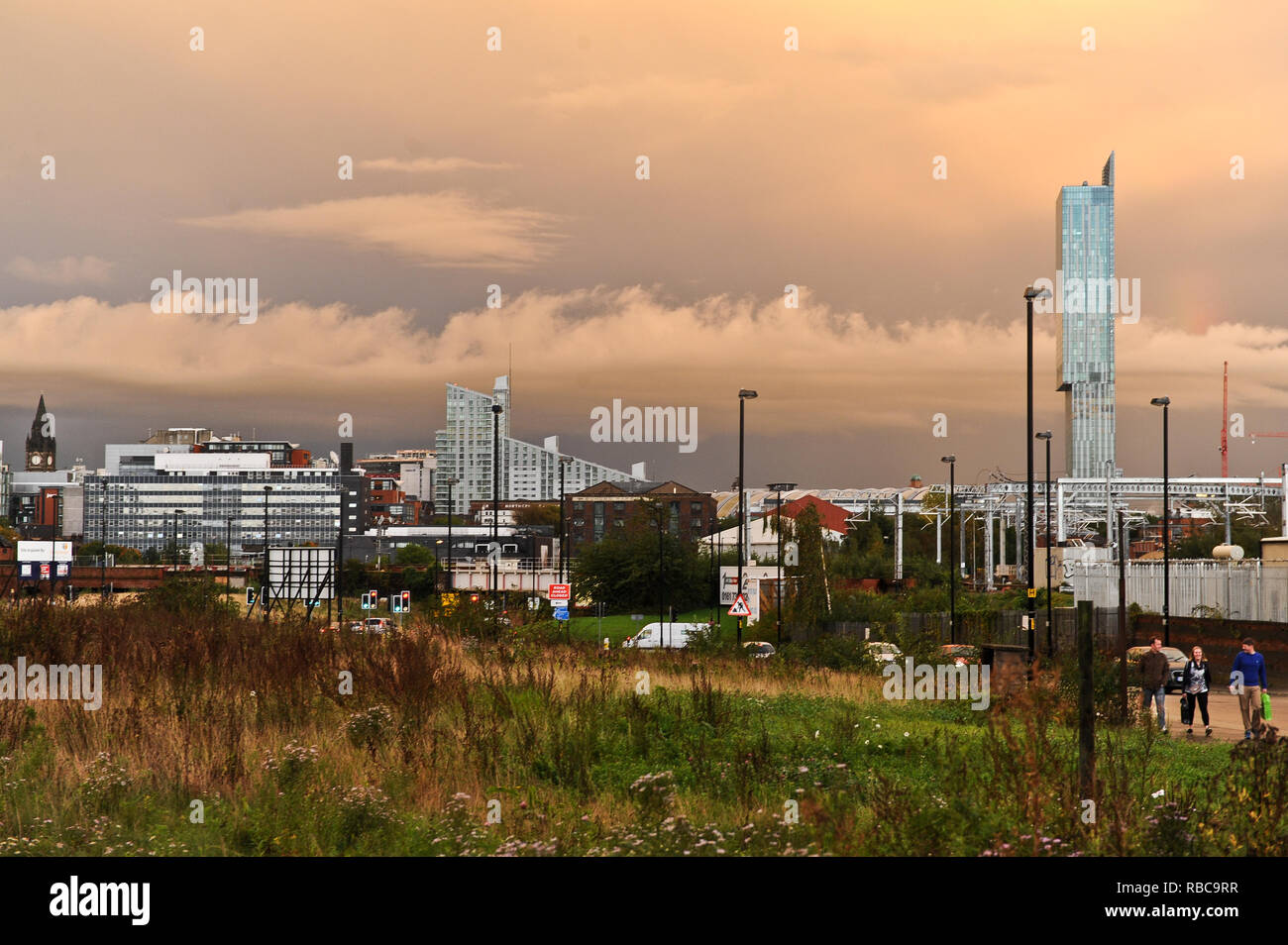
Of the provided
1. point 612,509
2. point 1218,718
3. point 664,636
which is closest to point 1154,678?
point 1218,718

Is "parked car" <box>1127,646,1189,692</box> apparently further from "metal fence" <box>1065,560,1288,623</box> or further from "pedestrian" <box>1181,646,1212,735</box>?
"metal fence" <box>1065,560,1288,623</box>

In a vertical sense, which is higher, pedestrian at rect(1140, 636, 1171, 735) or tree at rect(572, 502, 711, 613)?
pedestrian at rect(1140, 636, 1171, 735)

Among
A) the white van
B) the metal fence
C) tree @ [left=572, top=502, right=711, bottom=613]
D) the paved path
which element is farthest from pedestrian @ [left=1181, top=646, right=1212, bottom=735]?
tree @ [left=572, top=502, right=711, bottom=613]

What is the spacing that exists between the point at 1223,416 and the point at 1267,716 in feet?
535

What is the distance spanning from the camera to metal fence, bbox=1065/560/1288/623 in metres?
37.2

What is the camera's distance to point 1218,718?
2120 cm

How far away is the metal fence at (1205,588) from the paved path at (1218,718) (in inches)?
401

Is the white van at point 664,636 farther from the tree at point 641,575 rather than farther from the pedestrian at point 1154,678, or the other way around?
the tree at point 641,575

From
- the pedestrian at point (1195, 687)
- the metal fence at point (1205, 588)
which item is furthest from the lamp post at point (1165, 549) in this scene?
the pedestrian at point (1195, 687)

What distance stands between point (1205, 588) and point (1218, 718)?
68.4ft

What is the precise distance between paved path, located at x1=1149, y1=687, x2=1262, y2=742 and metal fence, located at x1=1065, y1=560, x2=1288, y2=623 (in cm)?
1020

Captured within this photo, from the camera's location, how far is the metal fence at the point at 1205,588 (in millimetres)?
37188

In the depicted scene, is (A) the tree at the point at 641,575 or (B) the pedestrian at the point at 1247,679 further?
(A) the tree at the point at 641,575

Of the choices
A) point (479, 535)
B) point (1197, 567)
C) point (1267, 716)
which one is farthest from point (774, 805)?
point (479, 535)
